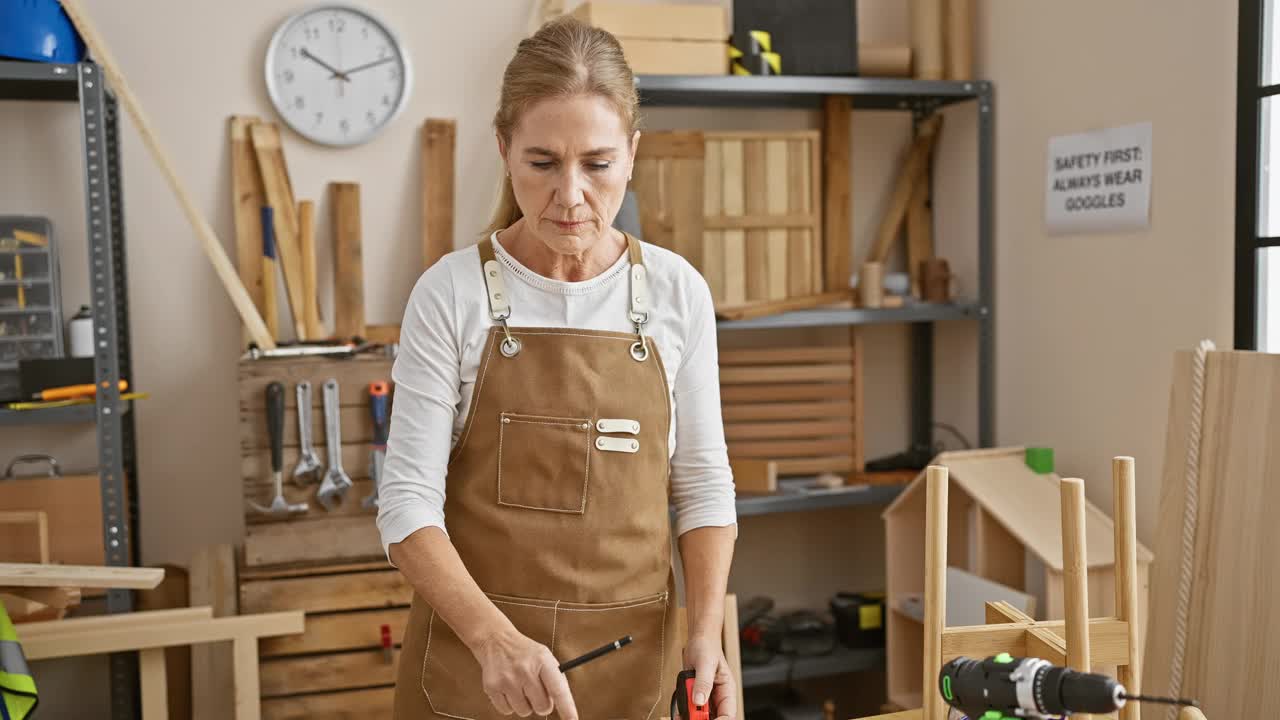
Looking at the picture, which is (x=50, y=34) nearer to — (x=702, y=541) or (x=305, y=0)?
(x=305, y=0)

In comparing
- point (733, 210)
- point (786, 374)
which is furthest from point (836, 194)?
point (786, 374)

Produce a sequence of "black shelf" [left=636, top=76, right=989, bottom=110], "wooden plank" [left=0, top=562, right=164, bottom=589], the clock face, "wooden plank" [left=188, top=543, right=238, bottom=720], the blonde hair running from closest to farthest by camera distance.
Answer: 1. the blonde hair
2. "wooden plank" [left=0, top=562, right=164, bottom=589]
3. "wooden plank" [left=188, top=543, right=238, bottom=720]
4. "black shelf" [left=636, top=76, right=989, bottom=110]
5. the clock face

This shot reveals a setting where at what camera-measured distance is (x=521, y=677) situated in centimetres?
139

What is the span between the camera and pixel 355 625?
2.75 meters

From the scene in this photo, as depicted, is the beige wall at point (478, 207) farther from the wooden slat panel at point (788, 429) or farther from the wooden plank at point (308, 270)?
the wooden slat panel at point (788, 429)

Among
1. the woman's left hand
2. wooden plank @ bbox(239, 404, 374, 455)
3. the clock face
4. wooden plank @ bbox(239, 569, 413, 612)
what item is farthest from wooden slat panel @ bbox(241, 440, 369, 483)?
the woman's left hand

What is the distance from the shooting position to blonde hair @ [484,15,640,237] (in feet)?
4.89

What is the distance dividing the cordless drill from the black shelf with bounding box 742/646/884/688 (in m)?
2.16

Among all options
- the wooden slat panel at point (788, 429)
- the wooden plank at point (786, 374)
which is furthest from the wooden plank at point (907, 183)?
the wooden slat panel at point (788, 429)

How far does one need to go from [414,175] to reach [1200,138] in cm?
199

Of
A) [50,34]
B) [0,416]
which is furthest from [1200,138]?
[0,416]

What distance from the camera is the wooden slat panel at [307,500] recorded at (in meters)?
2.77

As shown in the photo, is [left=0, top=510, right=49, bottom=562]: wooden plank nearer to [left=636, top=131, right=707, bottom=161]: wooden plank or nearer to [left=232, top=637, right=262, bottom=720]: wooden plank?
[left=232, top=637, right=262, bottom=720]: wooden plank

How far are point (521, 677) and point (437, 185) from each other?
2.08 meters
